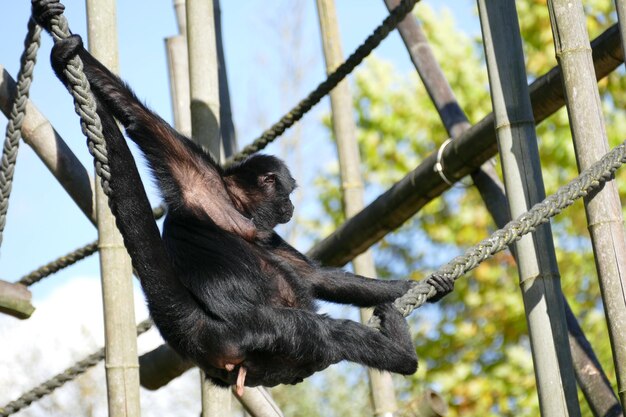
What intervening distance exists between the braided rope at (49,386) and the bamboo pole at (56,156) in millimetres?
923

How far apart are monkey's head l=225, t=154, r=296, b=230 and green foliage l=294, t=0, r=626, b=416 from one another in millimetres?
8465

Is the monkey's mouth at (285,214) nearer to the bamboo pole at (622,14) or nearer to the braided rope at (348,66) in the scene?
the braided rope at (348,66)

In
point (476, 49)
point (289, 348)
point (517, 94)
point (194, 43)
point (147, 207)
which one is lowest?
point (289, 348)

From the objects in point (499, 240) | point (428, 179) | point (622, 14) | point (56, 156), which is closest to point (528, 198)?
point (499, 240)

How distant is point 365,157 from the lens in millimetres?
15758

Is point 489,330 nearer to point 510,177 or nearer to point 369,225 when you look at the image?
point 369,225

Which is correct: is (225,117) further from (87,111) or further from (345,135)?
(87,111)

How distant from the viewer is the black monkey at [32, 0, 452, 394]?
3.53 m

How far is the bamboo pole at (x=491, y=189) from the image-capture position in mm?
5129

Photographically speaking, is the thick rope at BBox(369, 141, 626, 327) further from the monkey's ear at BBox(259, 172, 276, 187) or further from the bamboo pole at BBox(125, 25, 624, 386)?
the bamboo pole at BBox(125, 25, 624, 386)

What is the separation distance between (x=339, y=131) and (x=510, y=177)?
2.80m

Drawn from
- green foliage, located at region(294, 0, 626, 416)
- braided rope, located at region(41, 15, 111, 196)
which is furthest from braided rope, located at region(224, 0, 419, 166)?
green foliage, located at region(294, 0, 626, 416)

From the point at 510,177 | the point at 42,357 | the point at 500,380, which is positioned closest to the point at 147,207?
the point at 510,177

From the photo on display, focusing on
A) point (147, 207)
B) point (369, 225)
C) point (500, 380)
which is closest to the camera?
point (147, 207)
